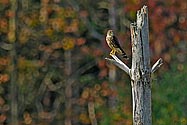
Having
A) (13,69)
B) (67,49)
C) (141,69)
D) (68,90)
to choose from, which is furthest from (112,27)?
(141,69)

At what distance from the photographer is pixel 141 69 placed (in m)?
3.57

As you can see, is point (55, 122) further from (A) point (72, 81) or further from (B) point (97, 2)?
(B) point (97, 2)

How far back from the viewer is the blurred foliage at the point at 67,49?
797 centimetres

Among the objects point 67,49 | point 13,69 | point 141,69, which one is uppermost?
point 67,49

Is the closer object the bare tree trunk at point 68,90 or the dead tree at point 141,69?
the dead tree at point 141,69

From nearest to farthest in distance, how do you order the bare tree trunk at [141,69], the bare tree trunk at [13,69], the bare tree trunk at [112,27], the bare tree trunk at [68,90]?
the bare tree trunk at [141,69] → the bare tree trunk at [13,69] → the bare tree trunk at [112,27] → the bare tree trunk at [68,90]

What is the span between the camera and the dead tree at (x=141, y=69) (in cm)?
354

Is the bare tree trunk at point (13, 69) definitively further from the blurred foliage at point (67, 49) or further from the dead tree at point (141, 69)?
the dead tree at point (141, 69)

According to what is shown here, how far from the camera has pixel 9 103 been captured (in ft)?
27.0

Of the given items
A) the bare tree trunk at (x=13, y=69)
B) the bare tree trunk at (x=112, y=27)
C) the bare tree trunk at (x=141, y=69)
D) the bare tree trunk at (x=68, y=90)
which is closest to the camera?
the bare tree trunk at (x=141, y=69)

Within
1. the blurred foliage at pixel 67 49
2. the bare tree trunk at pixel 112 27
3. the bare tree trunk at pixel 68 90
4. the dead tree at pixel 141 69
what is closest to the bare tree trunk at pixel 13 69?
the blurred foliage at pixel 67 49

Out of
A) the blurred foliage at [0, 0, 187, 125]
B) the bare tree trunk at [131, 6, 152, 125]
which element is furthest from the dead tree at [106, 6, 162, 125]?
the blurred foliage at [0, 0, 187, 125]

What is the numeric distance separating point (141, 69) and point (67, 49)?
463cm

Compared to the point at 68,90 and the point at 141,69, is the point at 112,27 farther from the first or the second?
the point at 141,69
